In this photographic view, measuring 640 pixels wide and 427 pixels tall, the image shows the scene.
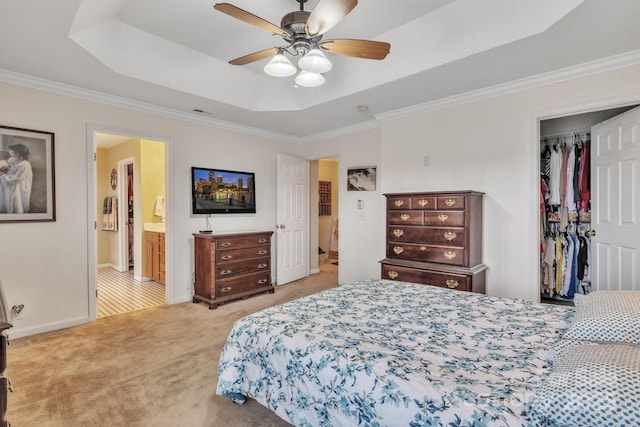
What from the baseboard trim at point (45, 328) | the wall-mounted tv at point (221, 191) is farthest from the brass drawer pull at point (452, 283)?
the baseboard trim at point (45, 328)

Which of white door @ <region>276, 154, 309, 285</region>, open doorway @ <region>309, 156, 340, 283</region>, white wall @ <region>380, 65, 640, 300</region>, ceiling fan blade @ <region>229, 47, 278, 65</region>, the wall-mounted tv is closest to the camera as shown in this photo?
ceiling fan blade @ <region>229, 47, 278, 65</region>

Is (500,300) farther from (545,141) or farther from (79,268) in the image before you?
(79,268)

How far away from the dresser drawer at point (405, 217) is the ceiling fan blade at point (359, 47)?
5.38ft

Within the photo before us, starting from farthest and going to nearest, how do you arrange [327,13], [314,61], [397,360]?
[314,61] → [327,13] → [397,360]

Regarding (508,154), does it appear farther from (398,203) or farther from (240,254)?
→ (240,254)

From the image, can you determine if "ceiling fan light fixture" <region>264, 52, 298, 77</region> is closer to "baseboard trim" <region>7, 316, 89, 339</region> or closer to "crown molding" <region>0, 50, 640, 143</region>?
"crown molding" <region>0, 50, 640, 143</region>

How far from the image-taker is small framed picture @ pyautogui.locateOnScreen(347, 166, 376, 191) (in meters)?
4.45

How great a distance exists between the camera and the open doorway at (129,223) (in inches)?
175

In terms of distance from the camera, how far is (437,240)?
3.11m

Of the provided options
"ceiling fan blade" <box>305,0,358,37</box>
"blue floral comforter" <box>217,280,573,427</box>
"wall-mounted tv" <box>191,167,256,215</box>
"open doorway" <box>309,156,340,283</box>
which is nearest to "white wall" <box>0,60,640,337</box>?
"wall-mounted tv" <box>191,167,256,215</box>

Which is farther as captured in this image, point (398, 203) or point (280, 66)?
point (398, 203)

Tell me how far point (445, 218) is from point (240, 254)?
101 inches

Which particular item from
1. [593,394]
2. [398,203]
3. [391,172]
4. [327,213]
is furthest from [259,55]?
[327,213]

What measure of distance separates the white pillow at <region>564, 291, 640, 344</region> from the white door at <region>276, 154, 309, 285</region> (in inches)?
157
